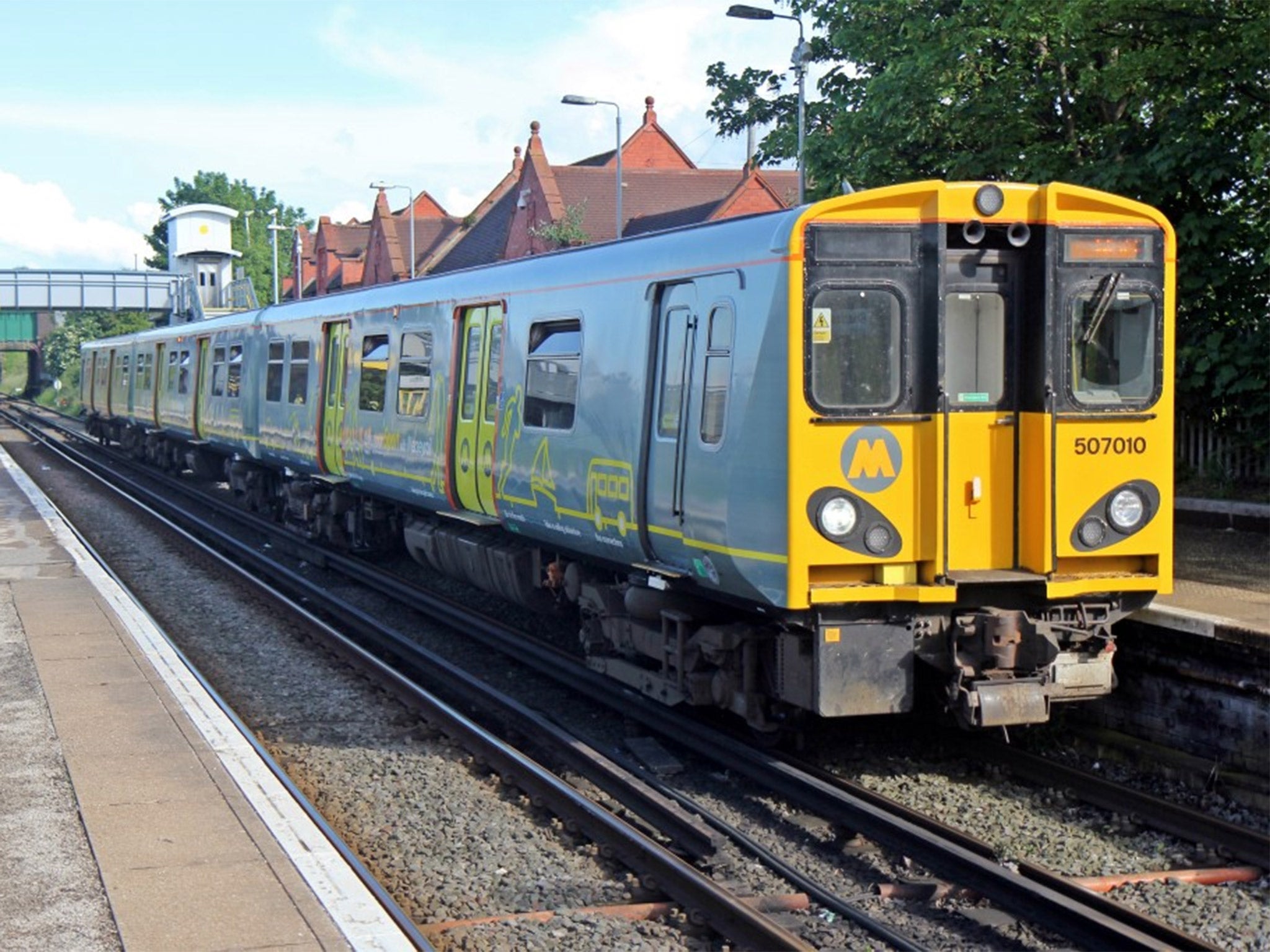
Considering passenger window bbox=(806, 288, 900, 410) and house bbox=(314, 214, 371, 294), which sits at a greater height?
house bbox=(314, 214, 371, 294)

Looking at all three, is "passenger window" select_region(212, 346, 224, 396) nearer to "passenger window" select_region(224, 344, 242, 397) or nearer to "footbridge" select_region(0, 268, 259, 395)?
"passenger window" select_region(224, 344, 242, 397)

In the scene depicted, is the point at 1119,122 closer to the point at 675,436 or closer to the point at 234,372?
the point at 675,436

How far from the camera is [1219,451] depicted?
47.5 feet

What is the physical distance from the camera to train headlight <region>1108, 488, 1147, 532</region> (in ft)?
26.7

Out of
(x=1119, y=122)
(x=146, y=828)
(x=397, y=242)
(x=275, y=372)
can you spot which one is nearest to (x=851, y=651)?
(x=146, y=828)

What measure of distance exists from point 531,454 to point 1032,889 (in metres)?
5.57

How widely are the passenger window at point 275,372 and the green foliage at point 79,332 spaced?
5730 centimetres

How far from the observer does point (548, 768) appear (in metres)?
8.98

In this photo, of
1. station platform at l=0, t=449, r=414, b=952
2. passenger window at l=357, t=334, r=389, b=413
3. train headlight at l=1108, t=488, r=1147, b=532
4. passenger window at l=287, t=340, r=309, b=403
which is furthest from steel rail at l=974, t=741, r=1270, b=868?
passenger window at l=287, t=340, r=309, b=403

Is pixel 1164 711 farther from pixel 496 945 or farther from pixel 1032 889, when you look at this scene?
pixel 496 945

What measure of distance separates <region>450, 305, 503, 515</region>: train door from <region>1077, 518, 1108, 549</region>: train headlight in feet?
16.7

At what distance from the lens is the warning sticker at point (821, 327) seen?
25.1 feet

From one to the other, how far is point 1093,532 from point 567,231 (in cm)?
3046

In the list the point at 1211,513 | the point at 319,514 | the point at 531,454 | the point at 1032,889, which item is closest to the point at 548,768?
the point at 531,454
